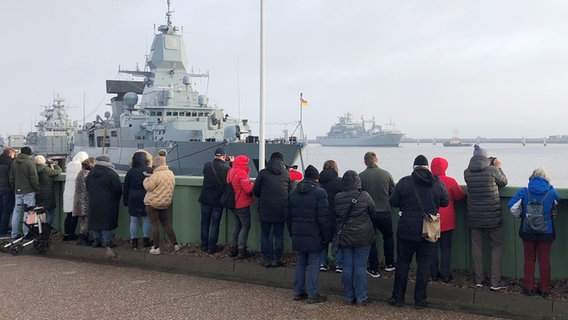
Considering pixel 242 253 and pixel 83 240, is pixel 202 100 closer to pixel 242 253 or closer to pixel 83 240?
pixel 83 240

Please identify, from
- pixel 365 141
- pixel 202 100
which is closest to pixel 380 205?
pixel 202 100

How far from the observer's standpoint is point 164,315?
19.3 ft

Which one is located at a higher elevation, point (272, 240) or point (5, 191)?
point (5, 191)

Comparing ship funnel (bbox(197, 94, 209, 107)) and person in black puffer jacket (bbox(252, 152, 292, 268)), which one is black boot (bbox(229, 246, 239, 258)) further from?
ship funnel (bbox(197, 94, 209, 107))

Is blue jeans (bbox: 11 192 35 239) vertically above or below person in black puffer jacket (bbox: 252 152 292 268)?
below

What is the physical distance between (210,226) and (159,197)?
0.98 m

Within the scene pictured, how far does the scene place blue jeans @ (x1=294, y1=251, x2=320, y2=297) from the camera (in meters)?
6.39

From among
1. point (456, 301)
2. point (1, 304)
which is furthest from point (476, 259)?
point (1, 304)

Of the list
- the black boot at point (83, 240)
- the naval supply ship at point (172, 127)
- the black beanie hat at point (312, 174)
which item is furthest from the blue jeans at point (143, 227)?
the naval supply ship at point (172, 127)

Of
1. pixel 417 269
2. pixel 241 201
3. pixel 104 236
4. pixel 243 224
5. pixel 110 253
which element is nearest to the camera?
pixel 417 269

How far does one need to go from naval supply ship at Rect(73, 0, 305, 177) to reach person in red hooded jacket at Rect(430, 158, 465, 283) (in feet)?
78.2

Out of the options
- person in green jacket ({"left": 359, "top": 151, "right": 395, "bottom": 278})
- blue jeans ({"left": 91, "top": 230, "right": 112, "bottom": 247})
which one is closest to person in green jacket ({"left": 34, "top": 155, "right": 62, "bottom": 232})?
blue jeans ({"left": 91, "top": 230, "right": 112, "bottom": 247})

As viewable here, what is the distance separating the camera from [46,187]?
9836 mm

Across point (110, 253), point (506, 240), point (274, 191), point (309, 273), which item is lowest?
point (110, 253)
